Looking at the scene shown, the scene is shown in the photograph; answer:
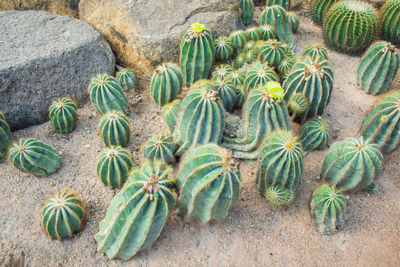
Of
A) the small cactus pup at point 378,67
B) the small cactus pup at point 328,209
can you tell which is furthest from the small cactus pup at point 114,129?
the small cactus pup at point 378,67

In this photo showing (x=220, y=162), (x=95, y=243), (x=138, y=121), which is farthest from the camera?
(x=138, y=121)

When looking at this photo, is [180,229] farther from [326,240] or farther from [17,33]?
[17,33]

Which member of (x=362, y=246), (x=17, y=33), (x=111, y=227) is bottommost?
(x=362, y=246)

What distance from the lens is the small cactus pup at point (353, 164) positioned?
12.5 feet

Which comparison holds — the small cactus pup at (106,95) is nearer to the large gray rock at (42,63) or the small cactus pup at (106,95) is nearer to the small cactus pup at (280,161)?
the large gray rock at (42,63)

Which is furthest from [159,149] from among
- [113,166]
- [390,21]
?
[390,21]

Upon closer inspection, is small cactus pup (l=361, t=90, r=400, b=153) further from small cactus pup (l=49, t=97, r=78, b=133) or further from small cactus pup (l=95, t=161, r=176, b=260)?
small cactus pup (l=49, t=97, r=78, b=133)

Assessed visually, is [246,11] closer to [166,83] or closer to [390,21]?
[390,21]

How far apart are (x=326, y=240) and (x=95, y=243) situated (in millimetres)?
2383

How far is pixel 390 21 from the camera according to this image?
6.05m

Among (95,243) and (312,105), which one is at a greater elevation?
(312,105)

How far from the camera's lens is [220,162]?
325cm

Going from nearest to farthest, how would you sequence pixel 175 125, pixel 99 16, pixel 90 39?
1. pixel 175 125
2. pixel 90 39
3. pixel 99 16

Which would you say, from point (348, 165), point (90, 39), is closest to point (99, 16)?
point (90, 39)
